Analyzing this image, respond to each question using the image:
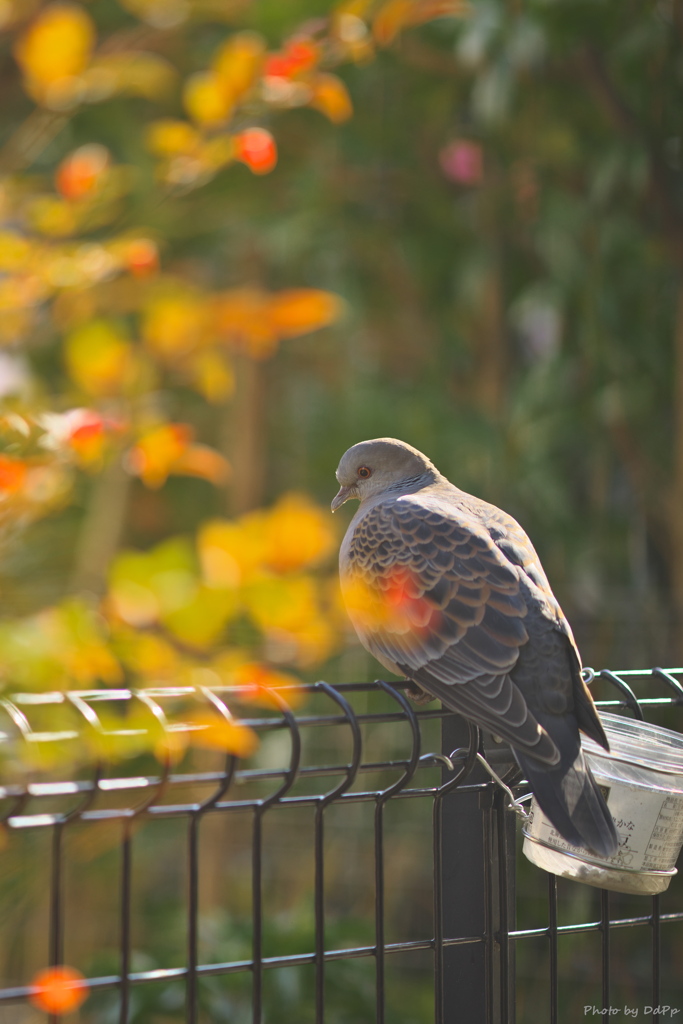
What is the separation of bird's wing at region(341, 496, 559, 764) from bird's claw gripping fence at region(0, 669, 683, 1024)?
0.05 meters

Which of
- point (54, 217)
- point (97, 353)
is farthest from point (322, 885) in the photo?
point (54, 217)

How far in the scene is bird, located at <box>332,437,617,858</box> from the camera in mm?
1006

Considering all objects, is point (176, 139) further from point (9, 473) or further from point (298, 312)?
point (9, 473)

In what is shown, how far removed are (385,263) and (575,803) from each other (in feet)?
9.88

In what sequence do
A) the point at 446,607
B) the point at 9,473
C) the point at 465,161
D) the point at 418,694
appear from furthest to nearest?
the point at 465,161, the point at 418,694, the point at 446,607, the point at 9,473

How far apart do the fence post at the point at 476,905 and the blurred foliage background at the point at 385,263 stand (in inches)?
19.6

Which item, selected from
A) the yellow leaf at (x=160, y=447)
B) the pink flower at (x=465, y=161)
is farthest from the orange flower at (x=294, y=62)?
the pink flower at (x=465, y=161)

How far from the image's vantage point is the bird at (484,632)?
39.6 inches

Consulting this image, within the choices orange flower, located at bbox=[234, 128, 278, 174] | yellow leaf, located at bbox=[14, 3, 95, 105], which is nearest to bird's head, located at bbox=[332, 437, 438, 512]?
orange flower, located at bbox=[234, 128, 278, 174]

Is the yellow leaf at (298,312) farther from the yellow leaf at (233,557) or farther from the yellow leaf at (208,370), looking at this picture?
the yellow leaf at (233,557)

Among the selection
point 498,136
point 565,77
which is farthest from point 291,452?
point 565,77

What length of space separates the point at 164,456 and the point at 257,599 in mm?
497

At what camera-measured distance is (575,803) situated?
97 centimetres

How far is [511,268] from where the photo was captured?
11.4 feet
